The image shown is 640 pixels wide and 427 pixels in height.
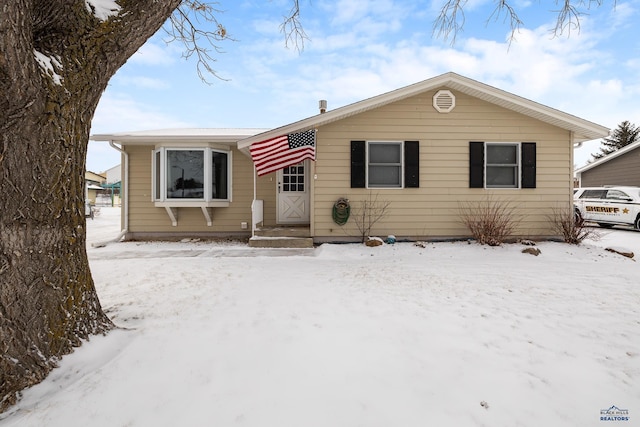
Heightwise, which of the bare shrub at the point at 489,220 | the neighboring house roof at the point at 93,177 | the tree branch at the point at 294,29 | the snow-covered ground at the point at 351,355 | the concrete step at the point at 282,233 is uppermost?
the neighboring house roof at the point at 93,177

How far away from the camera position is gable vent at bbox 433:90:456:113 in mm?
7070

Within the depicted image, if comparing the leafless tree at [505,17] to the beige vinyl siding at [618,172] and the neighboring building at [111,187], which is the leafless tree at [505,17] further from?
the beige vinyl siding at [618,172]

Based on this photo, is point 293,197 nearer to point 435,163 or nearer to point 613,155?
point 435,163

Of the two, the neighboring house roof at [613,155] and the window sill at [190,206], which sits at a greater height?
the neighboring house roof at [613,155]

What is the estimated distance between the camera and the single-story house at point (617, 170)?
45.9 ft

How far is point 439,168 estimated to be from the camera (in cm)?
718

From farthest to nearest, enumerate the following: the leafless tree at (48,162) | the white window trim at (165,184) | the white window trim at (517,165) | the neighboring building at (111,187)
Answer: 1. the neighboring building at (111,187)
2. the white window trim at (165,184)
3. the white window trim at (517,165)
4. the leafless tree at (48,162)

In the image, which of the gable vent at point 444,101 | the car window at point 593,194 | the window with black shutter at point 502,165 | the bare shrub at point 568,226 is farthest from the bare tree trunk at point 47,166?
the car window at point 593,194

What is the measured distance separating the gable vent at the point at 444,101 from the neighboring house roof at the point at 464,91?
180 millimetres

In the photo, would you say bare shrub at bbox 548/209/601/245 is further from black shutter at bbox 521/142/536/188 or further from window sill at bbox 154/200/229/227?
window sill at bbox 154/200/229/227

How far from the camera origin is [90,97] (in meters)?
2.26

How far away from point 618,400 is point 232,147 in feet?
27.6

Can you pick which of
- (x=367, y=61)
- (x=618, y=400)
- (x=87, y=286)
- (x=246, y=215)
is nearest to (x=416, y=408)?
(x=618, y=400)

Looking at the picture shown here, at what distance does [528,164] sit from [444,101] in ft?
8.45
